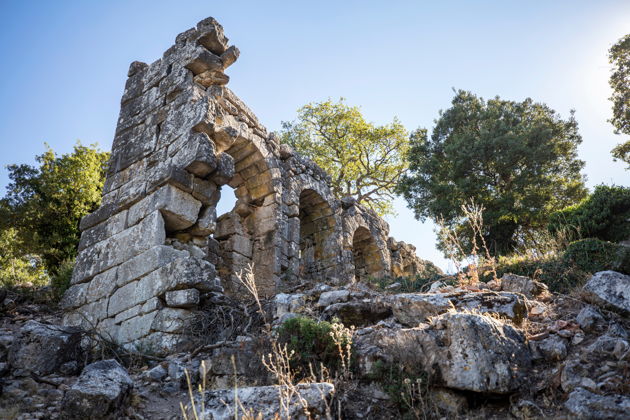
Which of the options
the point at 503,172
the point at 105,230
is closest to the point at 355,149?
the point at 503,172

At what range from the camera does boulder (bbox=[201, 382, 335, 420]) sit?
2.86m

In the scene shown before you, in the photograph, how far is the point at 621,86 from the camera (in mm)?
16406

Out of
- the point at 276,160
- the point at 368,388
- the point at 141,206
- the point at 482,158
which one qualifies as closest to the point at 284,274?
the point at 276,160

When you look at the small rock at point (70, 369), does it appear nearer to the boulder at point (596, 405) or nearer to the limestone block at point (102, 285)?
the limestone block at point (102, 285)

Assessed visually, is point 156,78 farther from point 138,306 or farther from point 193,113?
point 138,306

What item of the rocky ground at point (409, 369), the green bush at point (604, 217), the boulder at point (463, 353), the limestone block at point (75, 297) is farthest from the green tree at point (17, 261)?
the green bush at point (604, 217)

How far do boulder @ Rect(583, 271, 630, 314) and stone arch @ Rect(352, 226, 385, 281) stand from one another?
9394 mm

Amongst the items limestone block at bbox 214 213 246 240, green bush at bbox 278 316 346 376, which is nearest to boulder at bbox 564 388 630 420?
green bush at bbox 278 316 346 376

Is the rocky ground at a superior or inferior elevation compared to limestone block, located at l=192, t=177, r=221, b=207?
inferior

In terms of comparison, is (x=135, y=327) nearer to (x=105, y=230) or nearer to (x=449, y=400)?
(x=105, y=230)

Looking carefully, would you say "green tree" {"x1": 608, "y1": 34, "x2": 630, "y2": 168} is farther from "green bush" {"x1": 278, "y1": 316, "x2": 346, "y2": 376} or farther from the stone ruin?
"green bush" {"x1": 278, "y1": 316, "x2": 346, "y2": 376}

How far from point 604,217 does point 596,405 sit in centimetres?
905

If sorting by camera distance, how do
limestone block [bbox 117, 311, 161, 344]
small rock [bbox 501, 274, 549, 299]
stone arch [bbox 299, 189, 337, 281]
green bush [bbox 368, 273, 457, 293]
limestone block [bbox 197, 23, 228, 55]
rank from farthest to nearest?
stone arch [bbox 299, 189, 337, 281], limestone block [bbox 197, 23, 228, 55], green bush [bbox 368, 273, 457, 293], limestone block [bbox 117, 311, 161, 344], small rock [bbox 501, 274, 549, 299]

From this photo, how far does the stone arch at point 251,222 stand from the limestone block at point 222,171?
210 cm
